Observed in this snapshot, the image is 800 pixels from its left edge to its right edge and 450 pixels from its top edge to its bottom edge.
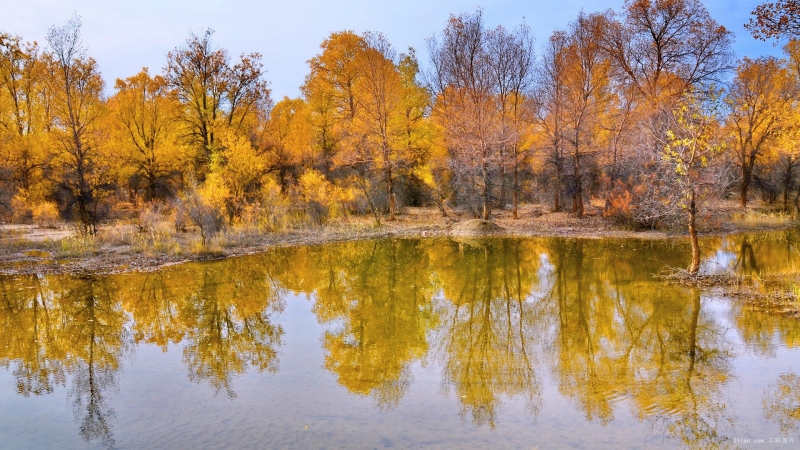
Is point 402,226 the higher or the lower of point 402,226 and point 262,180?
the lower

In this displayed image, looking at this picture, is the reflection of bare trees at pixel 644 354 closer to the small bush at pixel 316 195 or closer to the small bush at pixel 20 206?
the small bush at pixel 316 195

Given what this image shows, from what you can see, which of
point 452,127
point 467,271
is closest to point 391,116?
point 452,127

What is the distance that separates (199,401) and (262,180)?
2104 cm

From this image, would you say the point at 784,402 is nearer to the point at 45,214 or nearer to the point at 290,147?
the point at 290,147

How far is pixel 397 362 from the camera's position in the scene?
8.16 meters

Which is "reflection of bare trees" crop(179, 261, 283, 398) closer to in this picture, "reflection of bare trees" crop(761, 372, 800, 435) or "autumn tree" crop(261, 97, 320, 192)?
"reflection of bare trees" crop(761, 372, 800, 435)

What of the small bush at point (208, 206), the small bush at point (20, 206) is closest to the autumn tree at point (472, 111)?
the small bush at point (208, 206)

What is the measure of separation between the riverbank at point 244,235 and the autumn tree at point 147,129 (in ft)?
22.6

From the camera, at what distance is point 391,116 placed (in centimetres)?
2772

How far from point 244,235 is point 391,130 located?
10518 millimetres

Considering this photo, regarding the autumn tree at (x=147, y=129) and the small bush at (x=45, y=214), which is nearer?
the small bush at (x=45, y=214)

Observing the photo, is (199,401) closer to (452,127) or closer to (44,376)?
(44,376)

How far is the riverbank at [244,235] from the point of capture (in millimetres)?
17281

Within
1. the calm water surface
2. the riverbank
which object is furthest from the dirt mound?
the calm water surface
